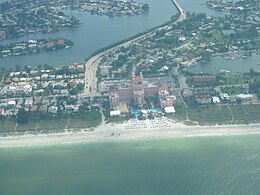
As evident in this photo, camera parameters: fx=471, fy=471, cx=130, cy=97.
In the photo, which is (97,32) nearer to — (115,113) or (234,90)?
(115,113)

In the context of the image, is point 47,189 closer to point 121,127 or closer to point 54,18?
point 121,127

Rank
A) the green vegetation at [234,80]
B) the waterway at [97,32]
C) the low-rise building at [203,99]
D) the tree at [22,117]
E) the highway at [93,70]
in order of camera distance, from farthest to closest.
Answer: the waterway at [97,32]
the green vegetation at [234,80]
the highway at [93,70]
the low-rise building at [203,99]
the tree at [22,117]

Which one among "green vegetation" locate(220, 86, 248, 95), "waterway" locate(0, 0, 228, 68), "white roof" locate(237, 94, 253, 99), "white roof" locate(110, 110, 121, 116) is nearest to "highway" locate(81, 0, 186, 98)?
"waterway" locate(0, 0, 228, 68)

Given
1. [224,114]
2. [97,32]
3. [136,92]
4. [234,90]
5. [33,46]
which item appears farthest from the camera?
[97,32]

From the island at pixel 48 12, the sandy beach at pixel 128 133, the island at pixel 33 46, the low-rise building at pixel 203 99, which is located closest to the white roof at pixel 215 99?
the low-rise building at pixel 203 99

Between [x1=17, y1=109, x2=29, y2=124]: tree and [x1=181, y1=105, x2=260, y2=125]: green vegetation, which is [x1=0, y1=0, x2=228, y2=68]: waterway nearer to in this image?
[x1=17, y1=109, x2=29, y2=124]: tree

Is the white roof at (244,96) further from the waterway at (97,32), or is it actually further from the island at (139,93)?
the waterway at (97,32)

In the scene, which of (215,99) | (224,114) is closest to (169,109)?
(215,99)
